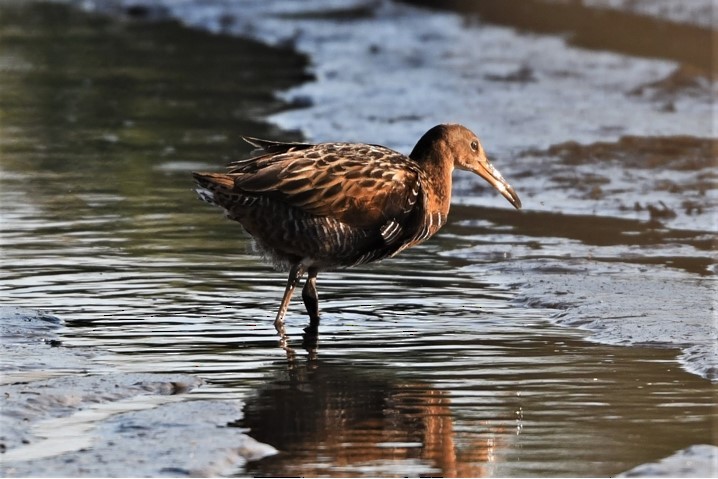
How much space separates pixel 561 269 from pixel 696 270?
2.95 ft

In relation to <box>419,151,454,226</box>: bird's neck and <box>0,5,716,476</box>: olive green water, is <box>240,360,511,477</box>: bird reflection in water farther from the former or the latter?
<box>419,151,454,226</box>: bird's neck

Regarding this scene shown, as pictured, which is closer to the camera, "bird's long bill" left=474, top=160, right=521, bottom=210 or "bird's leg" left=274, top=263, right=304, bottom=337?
"bird's leg" left=274, top=263, right=304, bottom=337

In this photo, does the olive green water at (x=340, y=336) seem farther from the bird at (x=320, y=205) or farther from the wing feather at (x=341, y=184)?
the wing feather at (x=341, y=184)

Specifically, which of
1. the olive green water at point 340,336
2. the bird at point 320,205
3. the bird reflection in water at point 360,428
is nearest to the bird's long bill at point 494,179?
the olive green water at point 340,336

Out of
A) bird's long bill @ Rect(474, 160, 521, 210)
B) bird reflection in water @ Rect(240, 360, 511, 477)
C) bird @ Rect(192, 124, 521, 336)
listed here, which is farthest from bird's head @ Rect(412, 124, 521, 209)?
bird reflection in water @ Rect(240, 360, 511, 477)

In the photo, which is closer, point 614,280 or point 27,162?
point 614,280

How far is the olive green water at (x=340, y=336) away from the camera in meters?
6.59

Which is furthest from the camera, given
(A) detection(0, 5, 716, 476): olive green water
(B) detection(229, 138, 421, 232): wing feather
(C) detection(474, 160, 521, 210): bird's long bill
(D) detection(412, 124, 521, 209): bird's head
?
(C) detection(474, 160, 521, 210): bird's long bill

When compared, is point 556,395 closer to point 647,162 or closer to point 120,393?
point 120,393

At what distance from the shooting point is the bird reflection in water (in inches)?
246

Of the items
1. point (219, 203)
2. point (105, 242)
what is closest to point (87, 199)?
point (105, 242)

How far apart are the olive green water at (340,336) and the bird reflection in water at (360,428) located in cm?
1

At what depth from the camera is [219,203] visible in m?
8.98

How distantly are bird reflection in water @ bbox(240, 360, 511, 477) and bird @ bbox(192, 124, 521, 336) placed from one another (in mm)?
1225
